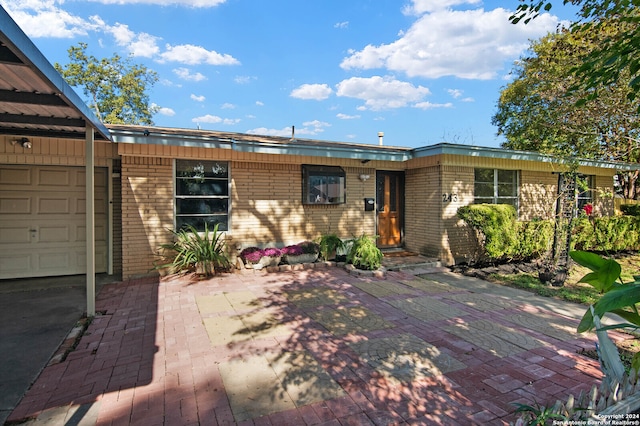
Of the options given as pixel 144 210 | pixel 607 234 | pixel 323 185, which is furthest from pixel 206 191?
pixel 607 234

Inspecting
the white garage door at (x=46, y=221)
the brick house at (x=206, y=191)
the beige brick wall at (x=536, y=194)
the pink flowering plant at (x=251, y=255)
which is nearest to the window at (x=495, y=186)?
the brick house at (x=206, y=191)

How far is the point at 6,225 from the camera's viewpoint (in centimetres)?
697

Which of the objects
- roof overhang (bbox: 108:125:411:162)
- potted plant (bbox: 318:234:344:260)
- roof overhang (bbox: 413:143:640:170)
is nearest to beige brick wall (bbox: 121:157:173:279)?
roof overhang (bbox: 108:125:411:162)

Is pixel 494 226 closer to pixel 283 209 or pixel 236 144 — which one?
pixel 283 209

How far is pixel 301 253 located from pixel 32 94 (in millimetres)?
5613

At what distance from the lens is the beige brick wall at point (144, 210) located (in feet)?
23.3

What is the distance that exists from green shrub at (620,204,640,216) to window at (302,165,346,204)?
11.8 metres

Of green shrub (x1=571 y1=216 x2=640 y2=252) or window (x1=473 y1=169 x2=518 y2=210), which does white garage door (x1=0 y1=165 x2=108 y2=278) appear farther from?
green shrub (x1=571 y1=216 x2=640 y2=252)

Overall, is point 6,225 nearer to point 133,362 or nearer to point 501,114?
point 133,362

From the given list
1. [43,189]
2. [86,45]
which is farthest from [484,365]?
[86,45]

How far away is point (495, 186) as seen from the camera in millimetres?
9891

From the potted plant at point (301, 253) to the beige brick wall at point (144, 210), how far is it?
270 cm

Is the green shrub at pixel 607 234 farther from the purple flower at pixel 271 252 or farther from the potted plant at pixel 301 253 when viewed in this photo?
the purple flower at pixel 271 252

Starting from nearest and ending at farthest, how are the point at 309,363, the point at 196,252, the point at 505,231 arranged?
1. the point at 309,363
2. the point at 196,252
3. the point at 505,231
